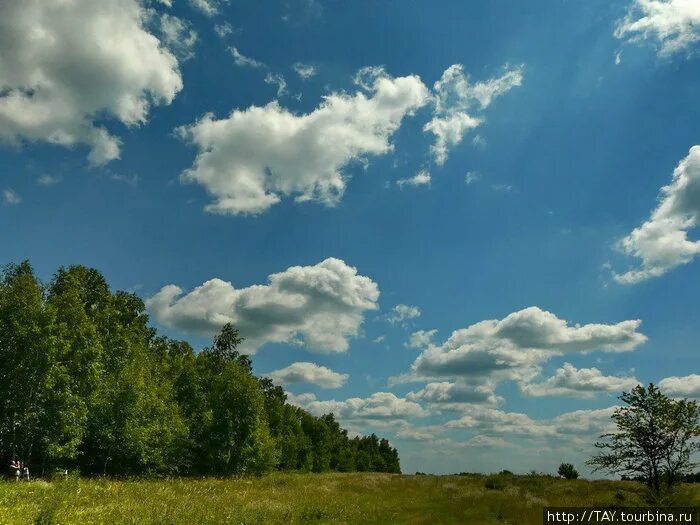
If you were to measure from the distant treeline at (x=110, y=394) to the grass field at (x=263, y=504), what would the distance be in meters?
12.0

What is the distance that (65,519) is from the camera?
1923 centimetres

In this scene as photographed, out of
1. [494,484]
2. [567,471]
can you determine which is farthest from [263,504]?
[567,471]

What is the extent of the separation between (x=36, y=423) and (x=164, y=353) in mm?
44654

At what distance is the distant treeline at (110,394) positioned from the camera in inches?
1585

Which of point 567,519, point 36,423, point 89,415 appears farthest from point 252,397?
point 567,519

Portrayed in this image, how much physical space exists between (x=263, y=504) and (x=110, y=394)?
30.4 metres

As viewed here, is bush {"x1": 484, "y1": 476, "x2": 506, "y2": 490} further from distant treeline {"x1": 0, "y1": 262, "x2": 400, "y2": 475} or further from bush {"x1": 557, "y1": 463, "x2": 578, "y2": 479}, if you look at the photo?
distant treeline {"x1": 0, "y1": 262, "x2": 400, "y2": 475}

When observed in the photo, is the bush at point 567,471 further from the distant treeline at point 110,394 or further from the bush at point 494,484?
the distant treeline at point 110,394

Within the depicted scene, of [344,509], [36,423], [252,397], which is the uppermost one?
[252,397]

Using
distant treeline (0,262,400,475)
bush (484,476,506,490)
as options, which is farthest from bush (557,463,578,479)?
distant treeline (0,262,400,475)

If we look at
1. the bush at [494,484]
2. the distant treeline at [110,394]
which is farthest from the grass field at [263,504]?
the distant treeline at [110,394]

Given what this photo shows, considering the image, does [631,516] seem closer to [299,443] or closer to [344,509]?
[344,509]

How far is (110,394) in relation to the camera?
51656 millimetres

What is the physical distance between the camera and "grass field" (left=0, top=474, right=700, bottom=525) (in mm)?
21312
